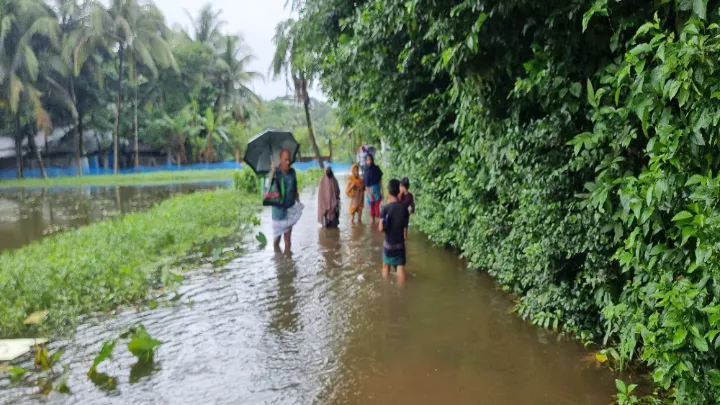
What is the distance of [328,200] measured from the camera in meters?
12.0

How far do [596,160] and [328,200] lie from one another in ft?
27.3

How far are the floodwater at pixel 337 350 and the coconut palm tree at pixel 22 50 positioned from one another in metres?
32.8

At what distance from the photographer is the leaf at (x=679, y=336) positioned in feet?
9.50

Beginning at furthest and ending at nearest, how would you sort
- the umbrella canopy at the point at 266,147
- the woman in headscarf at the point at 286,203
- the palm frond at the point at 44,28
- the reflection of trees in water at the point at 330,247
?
the palm frond at the point at 44,28, the umbrella canopy at the point at 266,147, the woman in headscarf at the point at 286,203, the reflection of trees in water at the point at 330,247

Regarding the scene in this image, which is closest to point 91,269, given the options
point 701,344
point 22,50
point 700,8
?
point 701,344

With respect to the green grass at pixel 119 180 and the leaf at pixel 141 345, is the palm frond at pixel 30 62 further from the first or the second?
the leaf at pixel 141 345

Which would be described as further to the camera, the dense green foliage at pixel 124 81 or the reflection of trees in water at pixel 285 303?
the dense green foliage at pixel 124 81

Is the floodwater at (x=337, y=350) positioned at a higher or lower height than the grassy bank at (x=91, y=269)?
lower

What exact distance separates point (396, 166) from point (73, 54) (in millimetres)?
30605

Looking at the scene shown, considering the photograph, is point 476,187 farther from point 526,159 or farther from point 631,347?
point 631,347

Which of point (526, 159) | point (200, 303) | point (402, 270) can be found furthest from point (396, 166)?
point (526, 159)

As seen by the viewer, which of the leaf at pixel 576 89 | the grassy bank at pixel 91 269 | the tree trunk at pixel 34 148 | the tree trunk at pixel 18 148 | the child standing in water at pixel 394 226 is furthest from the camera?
the tree trunk at pixel 34 148

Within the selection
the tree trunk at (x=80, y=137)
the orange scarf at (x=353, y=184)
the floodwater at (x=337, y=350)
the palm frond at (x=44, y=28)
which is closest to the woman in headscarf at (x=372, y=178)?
the orange scarf at (x=353, y=184)

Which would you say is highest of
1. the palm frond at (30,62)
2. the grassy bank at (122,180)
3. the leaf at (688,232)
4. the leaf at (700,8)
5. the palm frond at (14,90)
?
the palm frond at (30,62)
